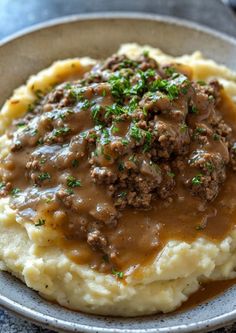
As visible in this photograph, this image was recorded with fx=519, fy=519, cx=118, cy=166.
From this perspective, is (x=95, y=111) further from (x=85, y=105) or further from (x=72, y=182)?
(x=72, y=182)

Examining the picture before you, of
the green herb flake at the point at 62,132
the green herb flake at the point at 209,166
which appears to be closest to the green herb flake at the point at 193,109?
the green herb flake at the point at 209,166

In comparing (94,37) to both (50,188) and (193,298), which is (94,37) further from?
(193,298)

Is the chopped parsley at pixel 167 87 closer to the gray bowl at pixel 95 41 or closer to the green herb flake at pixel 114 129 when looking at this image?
the green herb flake at pixel 114 129

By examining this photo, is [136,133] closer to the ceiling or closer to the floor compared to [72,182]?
closer to the ceiling

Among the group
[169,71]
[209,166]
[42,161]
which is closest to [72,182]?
[42,161]

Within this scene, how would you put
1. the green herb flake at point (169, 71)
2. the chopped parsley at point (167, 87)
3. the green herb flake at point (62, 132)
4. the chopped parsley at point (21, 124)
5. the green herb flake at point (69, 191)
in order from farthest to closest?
1. the green herb flake at point (169, 71)
2. the chopped parsley at point (21, 124)
3. the chopped parsley at point (167, 87)
4. the green herb flake at point (62, 132)
5. the green herb flake at point (69, 191)

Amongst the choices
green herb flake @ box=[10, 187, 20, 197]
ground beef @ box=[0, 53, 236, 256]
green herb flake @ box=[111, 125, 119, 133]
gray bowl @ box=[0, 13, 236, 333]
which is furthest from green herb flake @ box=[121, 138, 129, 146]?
gray bowl @ box=[0, 13, 236, 333]
